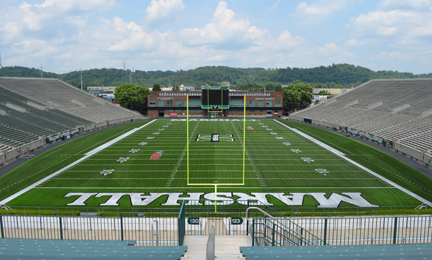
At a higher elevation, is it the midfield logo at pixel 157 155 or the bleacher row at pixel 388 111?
the bleacher row at pixel 388 111

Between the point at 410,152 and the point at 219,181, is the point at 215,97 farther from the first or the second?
the point at 219,181

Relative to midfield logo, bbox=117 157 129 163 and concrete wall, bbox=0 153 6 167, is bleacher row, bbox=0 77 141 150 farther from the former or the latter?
midfield logo, bbox=117 157 129 163

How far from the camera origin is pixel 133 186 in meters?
20.2

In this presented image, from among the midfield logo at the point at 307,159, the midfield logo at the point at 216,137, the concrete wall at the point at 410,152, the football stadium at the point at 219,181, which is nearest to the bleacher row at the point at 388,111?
the football stadium at the point at 219,181

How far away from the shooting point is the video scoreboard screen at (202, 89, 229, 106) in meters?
62.9

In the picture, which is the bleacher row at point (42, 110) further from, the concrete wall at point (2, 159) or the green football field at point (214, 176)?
the green football field at point (214, 176)

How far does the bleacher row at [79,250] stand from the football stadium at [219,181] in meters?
0.15

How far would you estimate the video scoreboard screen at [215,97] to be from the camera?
62938 mm

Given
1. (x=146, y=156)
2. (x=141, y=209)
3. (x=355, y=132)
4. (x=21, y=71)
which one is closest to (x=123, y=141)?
(x=146, y=156)

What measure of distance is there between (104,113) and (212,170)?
39637 millimetres

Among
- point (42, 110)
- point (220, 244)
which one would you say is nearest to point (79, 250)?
point (220, 244)

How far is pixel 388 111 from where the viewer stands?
1791 inches

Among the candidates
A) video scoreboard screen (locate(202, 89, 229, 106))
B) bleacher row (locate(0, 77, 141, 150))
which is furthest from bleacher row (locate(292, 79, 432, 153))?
bleacher row (locate(0, 77, 141, 150))

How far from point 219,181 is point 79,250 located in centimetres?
1370
